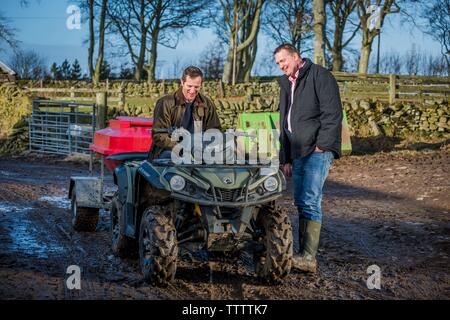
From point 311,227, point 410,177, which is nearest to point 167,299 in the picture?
point 311,227

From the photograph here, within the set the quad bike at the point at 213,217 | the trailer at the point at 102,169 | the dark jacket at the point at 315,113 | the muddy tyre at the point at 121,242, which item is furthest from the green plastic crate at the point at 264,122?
the quad bike at the point at 213,217

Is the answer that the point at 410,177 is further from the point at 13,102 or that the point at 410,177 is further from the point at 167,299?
the point at 13,102

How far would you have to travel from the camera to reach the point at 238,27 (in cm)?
4078

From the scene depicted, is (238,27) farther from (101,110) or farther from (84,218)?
(84,218)

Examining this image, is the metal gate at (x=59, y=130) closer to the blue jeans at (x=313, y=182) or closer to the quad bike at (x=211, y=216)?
the blue jeans at (x=313, y=182)

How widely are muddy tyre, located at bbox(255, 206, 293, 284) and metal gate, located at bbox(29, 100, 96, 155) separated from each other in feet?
43.0

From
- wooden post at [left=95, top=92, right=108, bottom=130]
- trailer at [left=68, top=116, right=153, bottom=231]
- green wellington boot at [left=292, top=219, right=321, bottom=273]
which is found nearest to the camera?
green wellington boot at [left=292, top=219, right=321, bottom=273]

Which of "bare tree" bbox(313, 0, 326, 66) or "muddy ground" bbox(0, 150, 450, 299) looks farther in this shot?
"bare tree" bbox(313, 0, 326, 66)

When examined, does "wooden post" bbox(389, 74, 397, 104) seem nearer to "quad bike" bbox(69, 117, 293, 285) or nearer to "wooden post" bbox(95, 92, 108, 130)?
"wooden post" bbox(95, 92, 108, 130)

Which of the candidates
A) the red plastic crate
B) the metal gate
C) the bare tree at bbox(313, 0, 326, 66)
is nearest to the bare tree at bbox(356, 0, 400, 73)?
the bare tree at bbox(313, 0, 326, 66)

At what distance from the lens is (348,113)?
68.1ft

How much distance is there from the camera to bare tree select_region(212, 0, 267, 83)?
132 ft

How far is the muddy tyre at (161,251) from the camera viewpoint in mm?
5562

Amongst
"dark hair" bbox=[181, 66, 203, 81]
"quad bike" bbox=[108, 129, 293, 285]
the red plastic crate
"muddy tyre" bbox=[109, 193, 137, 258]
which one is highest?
"dark hair" bbox=[181, 66, 203, 81]
